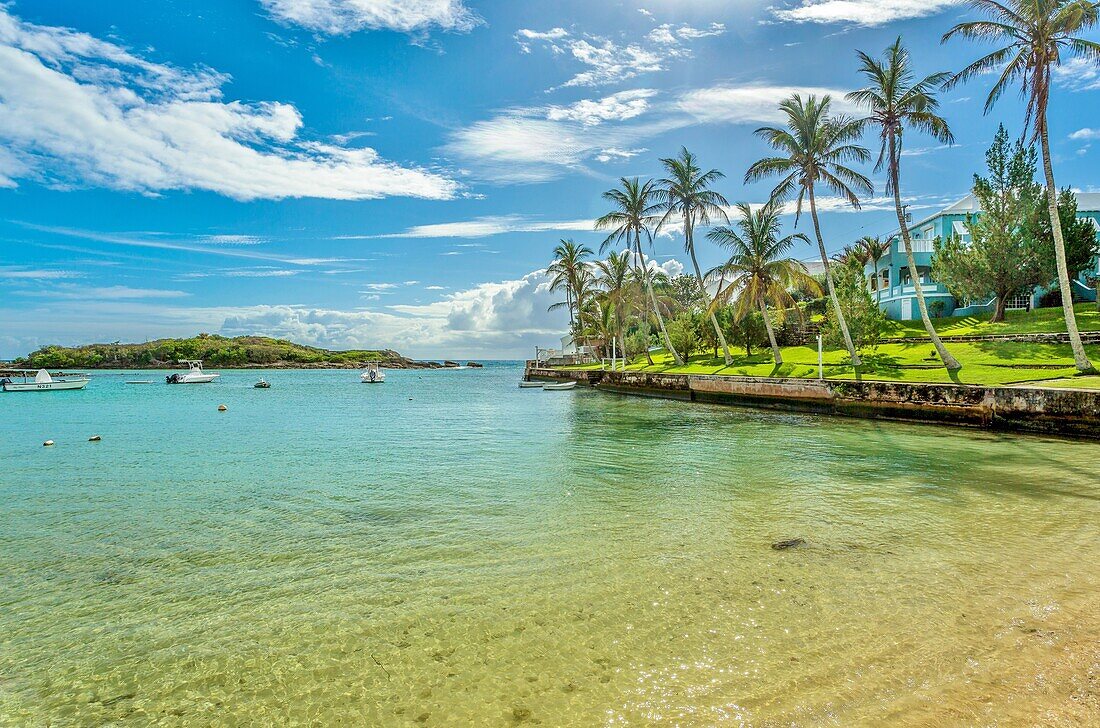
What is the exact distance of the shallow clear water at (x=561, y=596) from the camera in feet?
11.6

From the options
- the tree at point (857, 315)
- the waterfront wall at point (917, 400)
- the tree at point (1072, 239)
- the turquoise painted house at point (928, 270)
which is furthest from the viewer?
the turquoise painted house at point (928, 270)

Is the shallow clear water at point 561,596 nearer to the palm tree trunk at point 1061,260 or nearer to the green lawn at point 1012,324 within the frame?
the palm tree trunk at point 1061,260

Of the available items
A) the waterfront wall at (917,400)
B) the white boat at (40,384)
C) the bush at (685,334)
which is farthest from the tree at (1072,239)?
the white boat at (40,384)

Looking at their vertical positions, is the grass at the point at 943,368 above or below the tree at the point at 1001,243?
below

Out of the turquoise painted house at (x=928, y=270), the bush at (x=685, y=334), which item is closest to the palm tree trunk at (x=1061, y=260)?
the turquoise painted house at (x=928, y=270)

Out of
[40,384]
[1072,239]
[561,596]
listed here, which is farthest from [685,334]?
[40,384]

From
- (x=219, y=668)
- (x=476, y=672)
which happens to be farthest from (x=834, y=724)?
(x=219, y=668)

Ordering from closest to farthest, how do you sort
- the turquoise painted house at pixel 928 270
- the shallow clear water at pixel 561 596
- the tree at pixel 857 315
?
the shallow clear water at pixel 561 596 → the tree at pixel 857 315 → the turquoise painted house at pixel 928 270

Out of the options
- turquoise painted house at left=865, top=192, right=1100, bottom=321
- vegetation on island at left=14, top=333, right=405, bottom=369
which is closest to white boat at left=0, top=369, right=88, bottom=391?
turquoise painted house at left=865, top=192, right=1100, bottom=321

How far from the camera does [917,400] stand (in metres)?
19.2

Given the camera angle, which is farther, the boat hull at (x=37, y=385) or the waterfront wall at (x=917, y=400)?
the boat hull at (x=37, y=385)

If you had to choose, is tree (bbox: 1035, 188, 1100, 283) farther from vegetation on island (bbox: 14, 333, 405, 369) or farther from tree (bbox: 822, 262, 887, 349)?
vegetation on island (bbox: 14, 333, 405, 369)

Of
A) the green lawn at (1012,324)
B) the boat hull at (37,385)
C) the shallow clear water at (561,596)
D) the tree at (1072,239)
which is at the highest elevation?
the tree at (1072,239)

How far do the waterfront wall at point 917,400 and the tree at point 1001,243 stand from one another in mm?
17861
